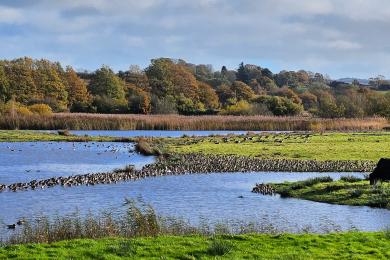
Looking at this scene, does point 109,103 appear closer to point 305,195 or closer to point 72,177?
point 72,177

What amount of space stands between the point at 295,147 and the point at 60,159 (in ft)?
61.7

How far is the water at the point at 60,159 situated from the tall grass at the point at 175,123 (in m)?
22.9

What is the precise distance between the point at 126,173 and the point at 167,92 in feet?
327

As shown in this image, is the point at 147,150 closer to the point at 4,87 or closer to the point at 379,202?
the point at 379,202

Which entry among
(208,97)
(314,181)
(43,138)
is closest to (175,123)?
(43,138)

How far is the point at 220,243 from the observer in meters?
14.1

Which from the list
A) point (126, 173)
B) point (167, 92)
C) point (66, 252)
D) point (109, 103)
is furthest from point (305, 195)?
point (167, 92)

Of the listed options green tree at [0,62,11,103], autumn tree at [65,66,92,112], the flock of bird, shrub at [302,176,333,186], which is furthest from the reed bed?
autumn tree at [65,66,92,112]

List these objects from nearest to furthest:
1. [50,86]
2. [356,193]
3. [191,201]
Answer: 1. [191,201]
2. [356,193]
3. [50,86]

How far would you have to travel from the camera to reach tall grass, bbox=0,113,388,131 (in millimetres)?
81750

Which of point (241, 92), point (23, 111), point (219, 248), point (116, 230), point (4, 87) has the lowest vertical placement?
point (116, 230)

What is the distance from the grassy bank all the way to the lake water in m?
0.84

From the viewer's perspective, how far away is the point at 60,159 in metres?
45.2

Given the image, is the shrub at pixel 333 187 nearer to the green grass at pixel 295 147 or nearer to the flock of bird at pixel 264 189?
the flock of bird at pixel 264 189
